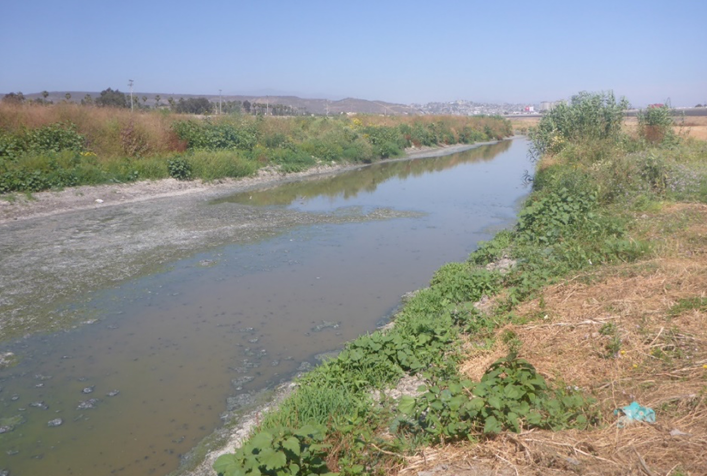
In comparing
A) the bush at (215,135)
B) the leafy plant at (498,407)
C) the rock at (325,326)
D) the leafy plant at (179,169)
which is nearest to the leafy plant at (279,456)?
the leafy plant at (498,407)

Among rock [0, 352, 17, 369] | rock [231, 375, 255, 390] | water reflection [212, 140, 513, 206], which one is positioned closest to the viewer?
rock [231, 375, 255, 390]

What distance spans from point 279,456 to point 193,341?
4078 mm

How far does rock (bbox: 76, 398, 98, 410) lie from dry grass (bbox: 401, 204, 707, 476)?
3.44 metres

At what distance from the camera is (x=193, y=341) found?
6.91m

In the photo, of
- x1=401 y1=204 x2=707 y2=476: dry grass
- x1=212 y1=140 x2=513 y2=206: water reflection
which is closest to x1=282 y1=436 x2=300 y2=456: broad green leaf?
x1=401 y1=204 x2=707 y2=476: dry grass

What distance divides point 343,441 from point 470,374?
1.72 metres

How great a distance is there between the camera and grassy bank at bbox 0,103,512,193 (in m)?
15.7

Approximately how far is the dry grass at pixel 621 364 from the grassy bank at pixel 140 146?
14.1m

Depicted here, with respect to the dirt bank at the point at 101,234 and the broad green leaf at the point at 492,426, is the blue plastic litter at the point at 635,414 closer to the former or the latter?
the broad green leaf at the point at 492,426

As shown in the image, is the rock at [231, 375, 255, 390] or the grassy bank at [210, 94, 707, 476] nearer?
the grassy bank at [210, 94, 707, 476]

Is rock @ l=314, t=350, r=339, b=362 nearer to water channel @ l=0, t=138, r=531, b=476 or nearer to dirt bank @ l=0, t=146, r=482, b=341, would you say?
water channel @ l=0, t=138, r=531, b=476

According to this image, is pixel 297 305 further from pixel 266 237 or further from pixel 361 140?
pixel 361 140

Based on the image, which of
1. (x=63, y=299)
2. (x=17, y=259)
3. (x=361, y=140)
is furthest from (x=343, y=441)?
(x=361, y=140)

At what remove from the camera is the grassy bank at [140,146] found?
15734 mm
